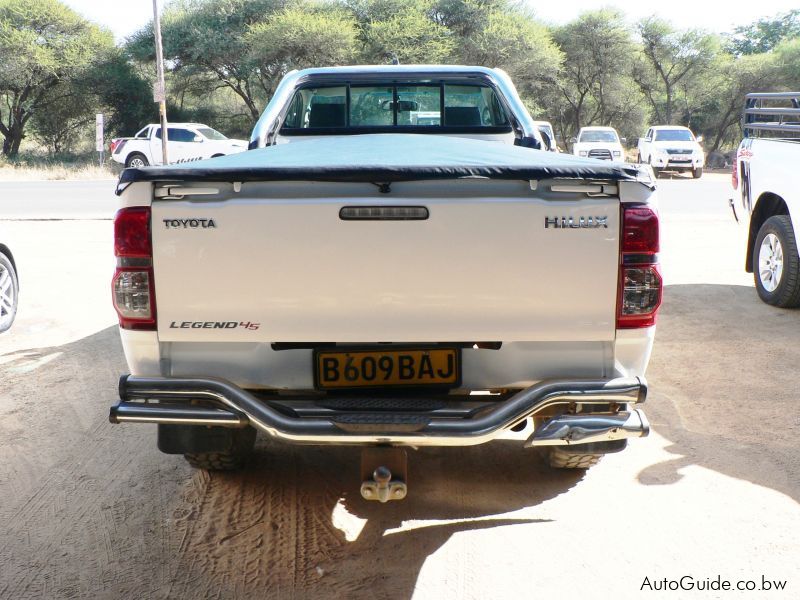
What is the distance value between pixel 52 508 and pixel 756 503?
3110mm

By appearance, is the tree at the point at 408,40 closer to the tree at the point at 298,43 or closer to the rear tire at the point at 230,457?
the tree at the point at 298,43

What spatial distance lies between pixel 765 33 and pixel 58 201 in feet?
166

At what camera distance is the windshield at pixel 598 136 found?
28672 mm

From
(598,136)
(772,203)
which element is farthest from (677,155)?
(772,203)

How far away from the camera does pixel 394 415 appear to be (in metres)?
2.80

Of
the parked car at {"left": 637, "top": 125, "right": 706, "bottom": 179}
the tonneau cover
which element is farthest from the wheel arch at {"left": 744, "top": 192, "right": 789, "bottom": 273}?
the parked car at {"left": 637, "top": 125, "right": 706, "bottom": 179}

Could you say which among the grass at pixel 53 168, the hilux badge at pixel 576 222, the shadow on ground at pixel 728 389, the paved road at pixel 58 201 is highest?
the hilux badge at pixel 576 222

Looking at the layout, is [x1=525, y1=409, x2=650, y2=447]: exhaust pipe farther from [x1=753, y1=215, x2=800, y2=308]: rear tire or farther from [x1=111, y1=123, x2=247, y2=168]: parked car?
[x1=111, y1=123, x2=247, y2=168]: parked car

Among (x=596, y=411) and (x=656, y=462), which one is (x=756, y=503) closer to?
(x=656, y=462)

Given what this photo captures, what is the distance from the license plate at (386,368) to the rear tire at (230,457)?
0.82m

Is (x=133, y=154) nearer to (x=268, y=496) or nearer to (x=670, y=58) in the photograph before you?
(x=268, y=496)

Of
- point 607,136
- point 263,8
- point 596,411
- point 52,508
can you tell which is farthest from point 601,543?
point 263,8

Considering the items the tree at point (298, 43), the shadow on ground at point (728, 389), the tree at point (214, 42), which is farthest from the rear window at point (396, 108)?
the tree at point (214, 42)

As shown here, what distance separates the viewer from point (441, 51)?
1476 inches
